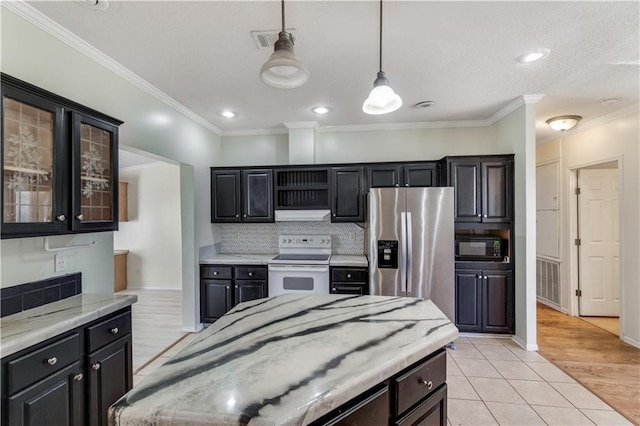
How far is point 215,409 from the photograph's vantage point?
32.4 inches

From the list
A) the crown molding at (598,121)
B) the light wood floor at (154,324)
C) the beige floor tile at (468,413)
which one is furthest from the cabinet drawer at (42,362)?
the crown molding at (598,121)

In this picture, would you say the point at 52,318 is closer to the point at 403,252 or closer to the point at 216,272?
the point at 216,272

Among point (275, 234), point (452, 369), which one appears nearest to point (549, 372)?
point (452, 369)

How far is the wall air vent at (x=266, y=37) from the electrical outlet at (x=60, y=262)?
1996mm

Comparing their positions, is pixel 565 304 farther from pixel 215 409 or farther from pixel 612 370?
pixel 215 409

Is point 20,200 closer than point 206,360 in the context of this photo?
No

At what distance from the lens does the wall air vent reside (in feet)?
6.75

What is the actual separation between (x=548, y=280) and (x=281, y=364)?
5.35m

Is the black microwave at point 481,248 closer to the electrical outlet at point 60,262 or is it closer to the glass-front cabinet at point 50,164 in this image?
the glass-front cabinet at point 50,164

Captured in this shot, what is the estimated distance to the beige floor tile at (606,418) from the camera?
211 centimetres

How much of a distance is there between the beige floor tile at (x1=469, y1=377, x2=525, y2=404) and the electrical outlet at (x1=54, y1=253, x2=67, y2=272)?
129 inches

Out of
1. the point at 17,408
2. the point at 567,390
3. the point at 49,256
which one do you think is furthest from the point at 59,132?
the point at 567,390

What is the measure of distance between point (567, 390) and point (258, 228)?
3738 millimetres

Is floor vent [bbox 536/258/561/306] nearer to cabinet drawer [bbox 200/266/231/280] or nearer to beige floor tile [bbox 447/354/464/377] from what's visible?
beige floor tile [bbox 447/354/464/377]
